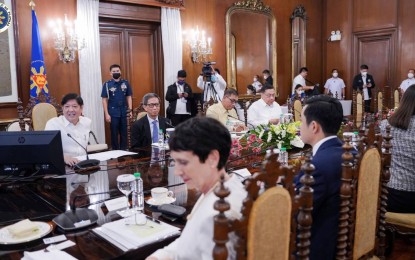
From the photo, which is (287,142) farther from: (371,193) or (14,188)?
(14,188)

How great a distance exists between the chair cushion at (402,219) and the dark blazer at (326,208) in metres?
1.12

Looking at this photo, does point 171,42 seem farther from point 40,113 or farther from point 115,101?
point 40,113

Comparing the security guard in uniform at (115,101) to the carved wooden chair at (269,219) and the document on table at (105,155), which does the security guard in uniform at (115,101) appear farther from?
the carved wooden chair at (269,219)

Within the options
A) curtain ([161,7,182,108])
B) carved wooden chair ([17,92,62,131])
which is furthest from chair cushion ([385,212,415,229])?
curtain ([161,7,182,108])

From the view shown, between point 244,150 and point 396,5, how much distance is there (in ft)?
26.3

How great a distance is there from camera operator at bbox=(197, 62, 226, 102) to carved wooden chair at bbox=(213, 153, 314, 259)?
5093 millimetres

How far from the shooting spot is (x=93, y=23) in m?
5.82

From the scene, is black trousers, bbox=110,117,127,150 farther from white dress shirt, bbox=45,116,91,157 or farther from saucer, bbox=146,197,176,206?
saucer, bbox=146,197,176,206

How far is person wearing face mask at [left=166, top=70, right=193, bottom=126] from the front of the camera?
253 inches

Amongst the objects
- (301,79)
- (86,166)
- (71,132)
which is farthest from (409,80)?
(86,166)

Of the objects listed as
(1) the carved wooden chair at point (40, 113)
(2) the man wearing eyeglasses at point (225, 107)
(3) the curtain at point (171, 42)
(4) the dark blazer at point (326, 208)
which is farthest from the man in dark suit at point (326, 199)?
(3) the curtain at point (171, 42)

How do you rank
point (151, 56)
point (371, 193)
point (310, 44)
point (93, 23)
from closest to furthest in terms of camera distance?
point (371, 193) < point (93, 23) < point (151, 56) < point (310, 44)

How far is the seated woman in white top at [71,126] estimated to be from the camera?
10.9 ft

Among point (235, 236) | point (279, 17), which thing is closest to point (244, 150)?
point (235, 236)
